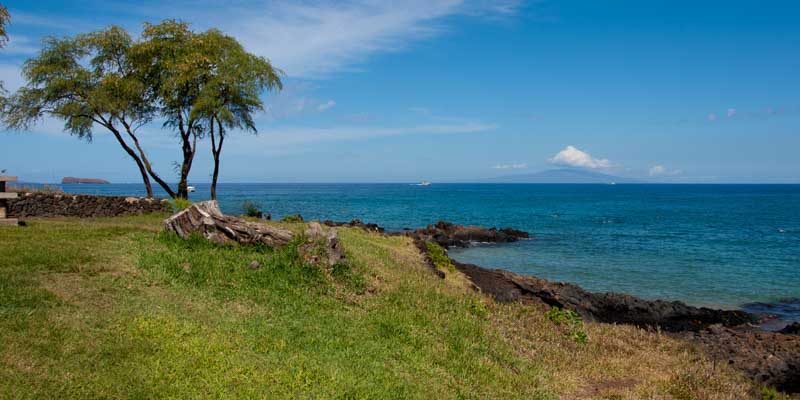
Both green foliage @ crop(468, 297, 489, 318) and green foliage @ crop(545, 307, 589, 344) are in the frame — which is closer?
green foliage @ crop(545, 307, 589, 344)

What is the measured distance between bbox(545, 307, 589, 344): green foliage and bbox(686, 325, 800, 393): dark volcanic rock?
11.2 ft

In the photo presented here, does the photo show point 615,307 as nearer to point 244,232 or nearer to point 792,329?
point 792,329

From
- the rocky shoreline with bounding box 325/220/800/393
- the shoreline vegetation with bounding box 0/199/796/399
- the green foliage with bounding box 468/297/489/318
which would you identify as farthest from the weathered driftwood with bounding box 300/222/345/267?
the rocky shoreline with bounding box 325/220/800/393

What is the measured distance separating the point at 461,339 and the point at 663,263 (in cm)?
2908

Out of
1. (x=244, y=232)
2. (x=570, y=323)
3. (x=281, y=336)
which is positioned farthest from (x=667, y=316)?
(x=281, y=336)

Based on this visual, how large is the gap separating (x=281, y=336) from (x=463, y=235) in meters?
38.3

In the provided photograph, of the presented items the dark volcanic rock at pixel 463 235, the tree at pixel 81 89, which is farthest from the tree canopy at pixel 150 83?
the dark volcanic rock at pixel 463 235

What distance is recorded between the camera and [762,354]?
14688 mm

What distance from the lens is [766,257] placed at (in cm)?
3922

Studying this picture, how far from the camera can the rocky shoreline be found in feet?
46.0

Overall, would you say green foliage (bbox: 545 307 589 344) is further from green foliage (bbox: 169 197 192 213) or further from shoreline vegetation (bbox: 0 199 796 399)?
green foliage (bbox: 169 197 192 213)

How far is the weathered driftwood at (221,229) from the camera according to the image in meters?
16.2

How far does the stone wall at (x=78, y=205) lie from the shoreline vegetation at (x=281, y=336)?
29.7 feet

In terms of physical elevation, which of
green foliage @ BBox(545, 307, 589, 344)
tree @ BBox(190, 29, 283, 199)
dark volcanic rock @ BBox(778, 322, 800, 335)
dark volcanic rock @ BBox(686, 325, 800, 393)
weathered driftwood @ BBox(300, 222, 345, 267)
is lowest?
dark volcanic rock @ BBox(778, 322, 800, 335)
